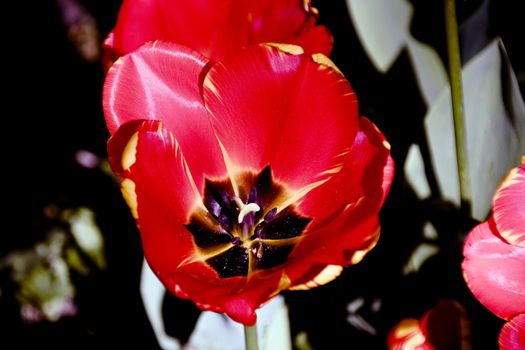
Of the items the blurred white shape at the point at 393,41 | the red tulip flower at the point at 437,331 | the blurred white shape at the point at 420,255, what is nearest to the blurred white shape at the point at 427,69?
the blurred white shape at the point at 393,41

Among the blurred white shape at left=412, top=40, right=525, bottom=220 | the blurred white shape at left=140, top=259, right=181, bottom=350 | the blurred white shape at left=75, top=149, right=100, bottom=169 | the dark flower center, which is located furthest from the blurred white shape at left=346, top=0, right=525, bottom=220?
the blurred white shape at left=75, top=149, right=100, bottom=169

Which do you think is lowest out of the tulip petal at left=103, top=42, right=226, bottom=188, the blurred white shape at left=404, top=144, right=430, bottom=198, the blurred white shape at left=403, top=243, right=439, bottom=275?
the blurred white shape at left=403, top=243, right=439, bottom=275

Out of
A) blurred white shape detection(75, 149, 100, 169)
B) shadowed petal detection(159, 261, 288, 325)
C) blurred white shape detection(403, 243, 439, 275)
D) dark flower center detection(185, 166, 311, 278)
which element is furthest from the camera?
blurred white shape detection(75, 149, 100, 169)

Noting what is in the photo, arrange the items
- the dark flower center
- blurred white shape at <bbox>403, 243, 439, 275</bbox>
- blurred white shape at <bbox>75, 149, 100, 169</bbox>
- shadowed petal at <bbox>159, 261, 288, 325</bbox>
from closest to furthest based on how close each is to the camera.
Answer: shadowed petal at <bbox>159, 261, 288, 325</bbox>
the dark flower center
blurred white shape at <bbox>403, 243, 439, 275</bbox>
blurred white shape at <bbox>75, 149, 100, 169</bbox>

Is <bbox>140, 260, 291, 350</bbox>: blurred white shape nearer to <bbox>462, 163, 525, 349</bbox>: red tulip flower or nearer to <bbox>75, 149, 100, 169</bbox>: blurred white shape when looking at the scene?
<bbox>462, 163, 525, 349</bbox>: red tulip flower

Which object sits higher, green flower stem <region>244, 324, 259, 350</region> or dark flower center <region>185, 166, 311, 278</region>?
green flower stem <region>244, 324, 259, 350</region>

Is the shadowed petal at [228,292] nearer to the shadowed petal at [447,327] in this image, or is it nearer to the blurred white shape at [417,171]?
the shadowed petal at [447,327]

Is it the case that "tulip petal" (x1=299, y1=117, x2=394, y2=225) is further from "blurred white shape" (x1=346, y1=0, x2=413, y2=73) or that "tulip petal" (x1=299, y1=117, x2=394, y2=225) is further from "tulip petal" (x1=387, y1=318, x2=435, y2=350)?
"blurred white shape" (x1=346, y1=0, x2=413, y2=73)

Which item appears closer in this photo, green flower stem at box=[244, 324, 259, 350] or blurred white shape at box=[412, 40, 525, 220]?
green flower stem at box=[244, 324, 259, 350]
